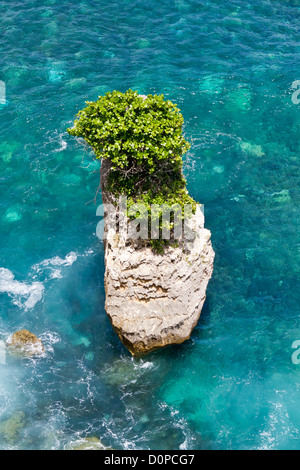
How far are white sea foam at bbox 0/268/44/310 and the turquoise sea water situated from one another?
76mm

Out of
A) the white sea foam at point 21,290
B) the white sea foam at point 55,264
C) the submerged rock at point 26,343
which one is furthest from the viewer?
the white sea foam at point 55,264

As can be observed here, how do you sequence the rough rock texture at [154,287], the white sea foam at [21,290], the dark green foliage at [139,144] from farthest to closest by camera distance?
the white sea foam at [21,290]
the rough rock texture at [154,287]
the dark green foliage at [139,144]

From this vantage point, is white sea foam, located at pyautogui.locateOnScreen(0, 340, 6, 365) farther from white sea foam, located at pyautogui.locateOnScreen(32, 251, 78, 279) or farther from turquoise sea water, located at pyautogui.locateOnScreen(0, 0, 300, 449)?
white sea foam, located at pyautogui.locateOnScreen(32, 251, 78, 279)

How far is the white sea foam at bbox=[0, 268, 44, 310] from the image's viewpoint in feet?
90.9

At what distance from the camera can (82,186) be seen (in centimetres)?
3406

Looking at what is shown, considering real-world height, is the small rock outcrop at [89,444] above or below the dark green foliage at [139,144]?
below

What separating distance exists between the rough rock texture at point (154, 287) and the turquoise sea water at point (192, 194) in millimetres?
2186

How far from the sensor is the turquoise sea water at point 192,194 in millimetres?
23188

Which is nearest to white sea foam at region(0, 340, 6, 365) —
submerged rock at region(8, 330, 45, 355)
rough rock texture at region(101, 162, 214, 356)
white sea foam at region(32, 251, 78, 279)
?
submerged rock at region(8, 330, 45, 355)

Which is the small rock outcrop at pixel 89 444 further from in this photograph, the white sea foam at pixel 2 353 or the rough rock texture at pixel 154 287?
the white sea foam at pixel 2 353

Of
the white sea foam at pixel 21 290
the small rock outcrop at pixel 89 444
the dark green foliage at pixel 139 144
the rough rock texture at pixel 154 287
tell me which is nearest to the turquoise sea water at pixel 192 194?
the white sea foam at pixel 21 290

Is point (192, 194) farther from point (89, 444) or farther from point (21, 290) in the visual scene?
point (89, 444)

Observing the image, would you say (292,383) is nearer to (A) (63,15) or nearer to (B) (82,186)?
(B) (82,186)
